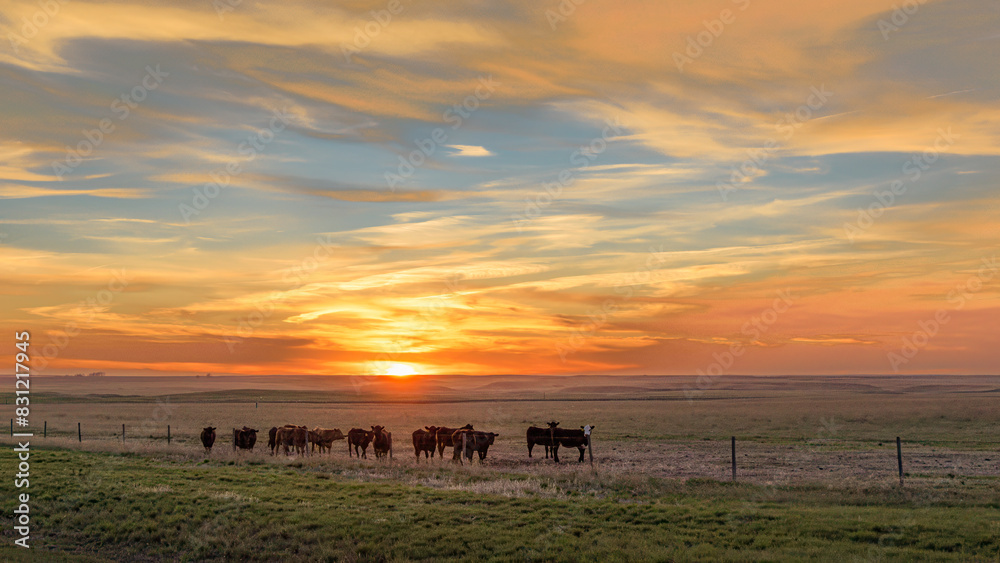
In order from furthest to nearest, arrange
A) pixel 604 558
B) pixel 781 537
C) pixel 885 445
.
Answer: pixel 885 445, pixel 781 537, pixel 604 558

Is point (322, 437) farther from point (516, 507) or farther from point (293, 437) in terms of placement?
point (516, 507)

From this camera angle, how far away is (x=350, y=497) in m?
19.4

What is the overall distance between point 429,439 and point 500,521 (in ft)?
61.4

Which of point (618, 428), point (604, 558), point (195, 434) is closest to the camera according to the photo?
point (604, 558)

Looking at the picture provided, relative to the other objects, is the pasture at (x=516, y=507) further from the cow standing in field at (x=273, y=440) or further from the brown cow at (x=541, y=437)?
the cow standing in field at (x=273, y=440)

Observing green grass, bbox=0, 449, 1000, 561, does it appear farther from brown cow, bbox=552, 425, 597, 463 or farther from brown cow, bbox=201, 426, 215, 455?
brown cow, bbox=201, 426, 215, 455

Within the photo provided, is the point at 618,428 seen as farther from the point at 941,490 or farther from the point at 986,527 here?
the point at 986,527

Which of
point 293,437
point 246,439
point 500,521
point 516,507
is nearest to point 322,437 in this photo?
point 293,437

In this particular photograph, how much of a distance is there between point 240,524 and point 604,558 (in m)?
8.85

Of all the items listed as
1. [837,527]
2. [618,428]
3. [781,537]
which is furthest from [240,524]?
[618,428]

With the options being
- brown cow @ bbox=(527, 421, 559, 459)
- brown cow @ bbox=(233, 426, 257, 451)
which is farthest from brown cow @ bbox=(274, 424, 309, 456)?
brown cow @ bbox=(527, 421, 559, 459)

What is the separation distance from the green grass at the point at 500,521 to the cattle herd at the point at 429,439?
9.73 meters

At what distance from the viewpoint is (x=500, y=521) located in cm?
1617

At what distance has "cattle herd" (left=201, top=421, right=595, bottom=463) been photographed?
3231 cm
